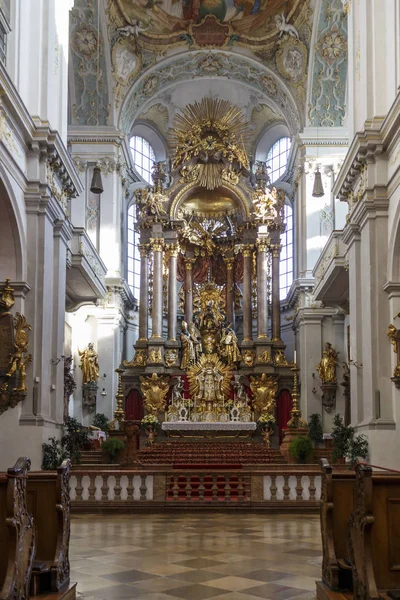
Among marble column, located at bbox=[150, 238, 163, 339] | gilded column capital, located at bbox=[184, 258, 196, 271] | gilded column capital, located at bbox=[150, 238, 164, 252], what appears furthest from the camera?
gilded column capital, located at bbox=[184, 258, 196, 271]

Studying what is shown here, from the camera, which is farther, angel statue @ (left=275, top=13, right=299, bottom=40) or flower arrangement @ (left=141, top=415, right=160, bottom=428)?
angel statue @ (left=275, top=13, right=299, bottom=40)

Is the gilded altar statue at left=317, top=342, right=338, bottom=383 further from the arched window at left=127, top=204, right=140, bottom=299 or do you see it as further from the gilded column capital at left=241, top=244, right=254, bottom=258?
the arched window at left=127, top=204, right=140, bottom=299

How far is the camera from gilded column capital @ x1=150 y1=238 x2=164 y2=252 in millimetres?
27250

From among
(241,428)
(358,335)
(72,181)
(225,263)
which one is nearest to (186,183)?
(225,263)

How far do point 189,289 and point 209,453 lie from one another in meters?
8.08

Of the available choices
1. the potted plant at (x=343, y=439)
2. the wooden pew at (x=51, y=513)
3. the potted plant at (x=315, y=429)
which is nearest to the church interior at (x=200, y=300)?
the wooden pew at (x=51, y=513)

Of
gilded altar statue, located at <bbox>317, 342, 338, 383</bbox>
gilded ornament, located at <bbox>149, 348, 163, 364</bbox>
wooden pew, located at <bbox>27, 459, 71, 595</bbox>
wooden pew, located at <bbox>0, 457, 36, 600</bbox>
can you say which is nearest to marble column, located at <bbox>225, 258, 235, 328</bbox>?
gilded ornament, located at <bbox>149, 348, 163, 364</bbox>

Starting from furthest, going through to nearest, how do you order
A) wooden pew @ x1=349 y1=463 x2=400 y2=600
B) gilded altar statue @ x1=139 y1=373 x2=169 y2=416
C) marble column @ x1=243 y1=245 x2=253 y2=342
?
marble column @ x1=243 y1=245 x2=253 y2=342 < gilded altar statue @ x1=139 y1=373 x2=169 y2=416 < wooden pew @ x1=349 y1=463 x2=400 y2=600

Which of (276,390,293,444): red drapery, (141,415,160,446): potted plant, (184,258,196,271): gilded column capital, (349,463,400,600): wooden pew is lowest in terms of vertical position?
(349,463,400,600): wooden pew

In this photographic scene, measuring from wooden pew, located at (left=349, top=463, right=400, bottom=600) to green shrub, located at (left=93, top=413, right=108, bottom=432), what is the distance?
1889cm

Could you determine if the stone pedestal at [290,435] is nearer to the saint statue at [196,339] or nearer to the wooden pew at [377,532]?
the saint statue at [196,339]

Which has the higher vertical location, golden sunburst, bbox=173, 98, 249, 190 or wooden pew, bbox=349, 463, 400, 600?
golden sunburst, bbox=173, 98, 249, 190

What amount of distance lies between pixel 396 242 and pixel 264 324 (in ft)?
43.5

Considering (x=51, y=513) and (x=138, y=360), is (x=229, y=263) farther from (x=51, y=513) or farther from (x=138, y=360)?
(x=51, y=513)
